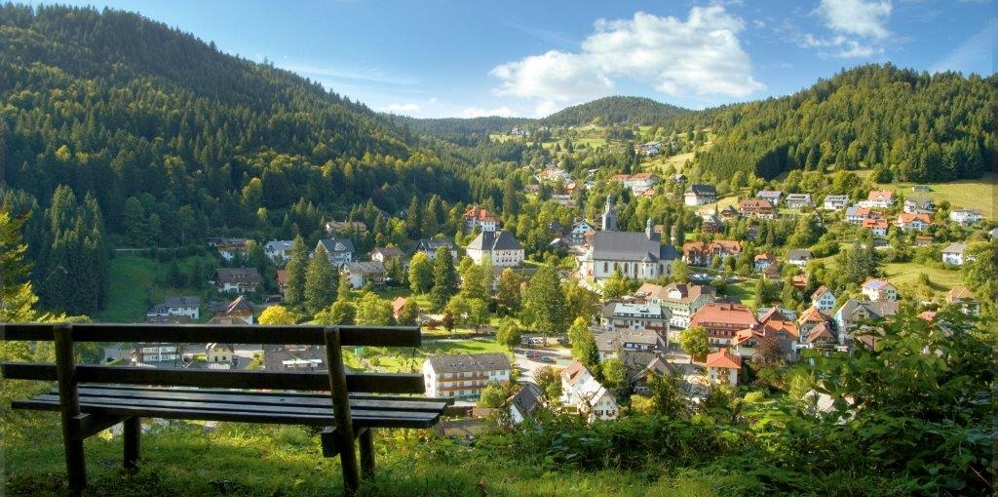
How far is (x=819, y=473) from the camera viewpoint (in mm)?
2283

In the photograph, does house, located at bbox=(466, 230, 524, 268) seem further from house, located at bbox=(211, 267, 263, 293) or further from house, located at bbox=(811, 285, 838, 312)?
house, located at bbox=(811, 285, 838, 312)

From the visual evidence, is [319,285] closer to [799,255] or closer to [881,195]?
[799,255]

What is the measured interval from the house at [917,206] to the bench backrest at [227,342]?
55525mm

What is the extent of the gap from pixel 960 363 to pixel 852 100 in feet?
280

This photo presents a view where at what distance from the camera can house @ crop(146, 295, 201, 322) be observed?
91.7 feet

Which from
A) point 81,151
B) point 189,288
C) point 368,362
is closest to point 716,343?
point 368,362

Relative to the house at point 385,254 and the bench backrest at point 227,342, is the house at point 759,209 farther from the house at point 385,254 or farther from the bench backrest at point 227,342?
the bench backrest at point 227,342

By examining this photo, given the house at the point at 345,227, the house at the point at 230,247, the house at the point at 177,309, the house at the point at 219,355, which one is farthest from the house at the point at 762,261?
the house at the point at 177,309

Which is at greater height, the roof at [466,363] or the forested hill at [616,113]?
the forested hill at [616,113]

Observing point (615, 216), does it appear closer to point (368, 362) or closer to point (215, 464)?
point (368, 362)

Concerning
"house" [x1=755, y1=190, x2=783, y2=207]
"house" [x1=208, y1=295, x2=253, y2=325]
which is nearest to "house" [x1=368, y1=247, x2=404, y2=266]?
"house" [x1=208, y1=295, x2=253, y2=325]

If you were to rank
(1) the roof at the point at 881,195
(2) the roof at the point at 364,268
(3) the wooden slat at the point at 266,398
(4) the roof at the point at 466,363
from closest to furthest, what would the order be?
(3) the wooden slat at the point at 266,398
(4) the roof at the point at 466,363
(2) the roof at the point at 364,268
(1) the roof at the point at 881,195

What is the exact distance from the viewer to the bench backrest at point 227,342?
209 cm

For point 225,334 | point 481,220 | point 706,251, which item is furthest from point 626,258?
point 225,334
